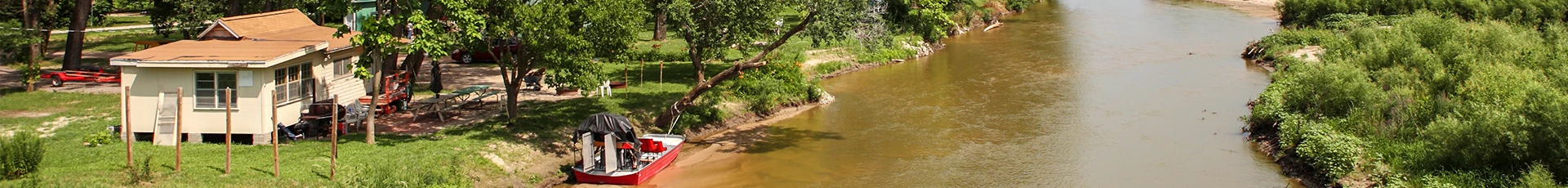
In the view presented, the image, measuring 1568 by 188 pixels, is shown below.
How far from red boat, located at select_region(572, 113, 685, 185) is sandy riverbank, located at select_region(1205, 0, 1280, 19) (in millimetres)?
50207

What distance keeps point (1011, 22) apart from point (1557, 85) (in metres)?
37.2

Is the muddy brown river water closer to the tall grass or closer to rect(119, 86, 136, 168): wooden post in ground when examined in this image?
rect(119, 86, 136, 168): wooden post in ground

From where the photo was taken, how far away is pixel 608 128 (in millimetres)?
21234

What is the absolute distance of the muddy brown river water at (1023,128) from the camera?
22719 mm

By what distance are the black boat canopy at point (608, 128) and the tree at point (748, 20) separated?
498 centimetres

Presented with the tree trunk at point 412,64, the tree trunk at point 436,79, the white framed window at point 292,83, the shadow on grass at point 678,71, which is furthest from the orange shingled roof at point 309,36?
the shadow on grass at point 678,71

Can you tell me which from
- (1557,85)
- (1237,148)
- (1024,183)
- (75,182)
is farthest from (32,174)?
(1557,85)

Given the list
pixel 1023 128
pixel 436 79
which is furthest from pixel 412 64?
pixel 1023 128

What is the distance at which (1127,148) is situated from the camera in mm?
25500

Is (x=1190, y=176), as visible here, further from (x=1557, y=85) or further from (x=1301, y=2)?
(x=1301, y=2)

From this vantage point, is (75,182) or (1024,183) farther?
(1024,183)

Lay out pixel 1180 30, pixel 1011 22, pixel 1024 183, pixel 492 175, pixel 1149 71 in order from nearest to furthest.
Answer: pixel 492 175
pixel 1024 183
pixel 1149 71
pixel 1180 30
pixel 1011 22

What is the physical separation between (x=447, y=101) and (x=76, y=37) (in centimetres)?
1004

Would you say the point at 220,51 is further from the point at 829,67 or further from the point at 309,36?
the point at 829,67
